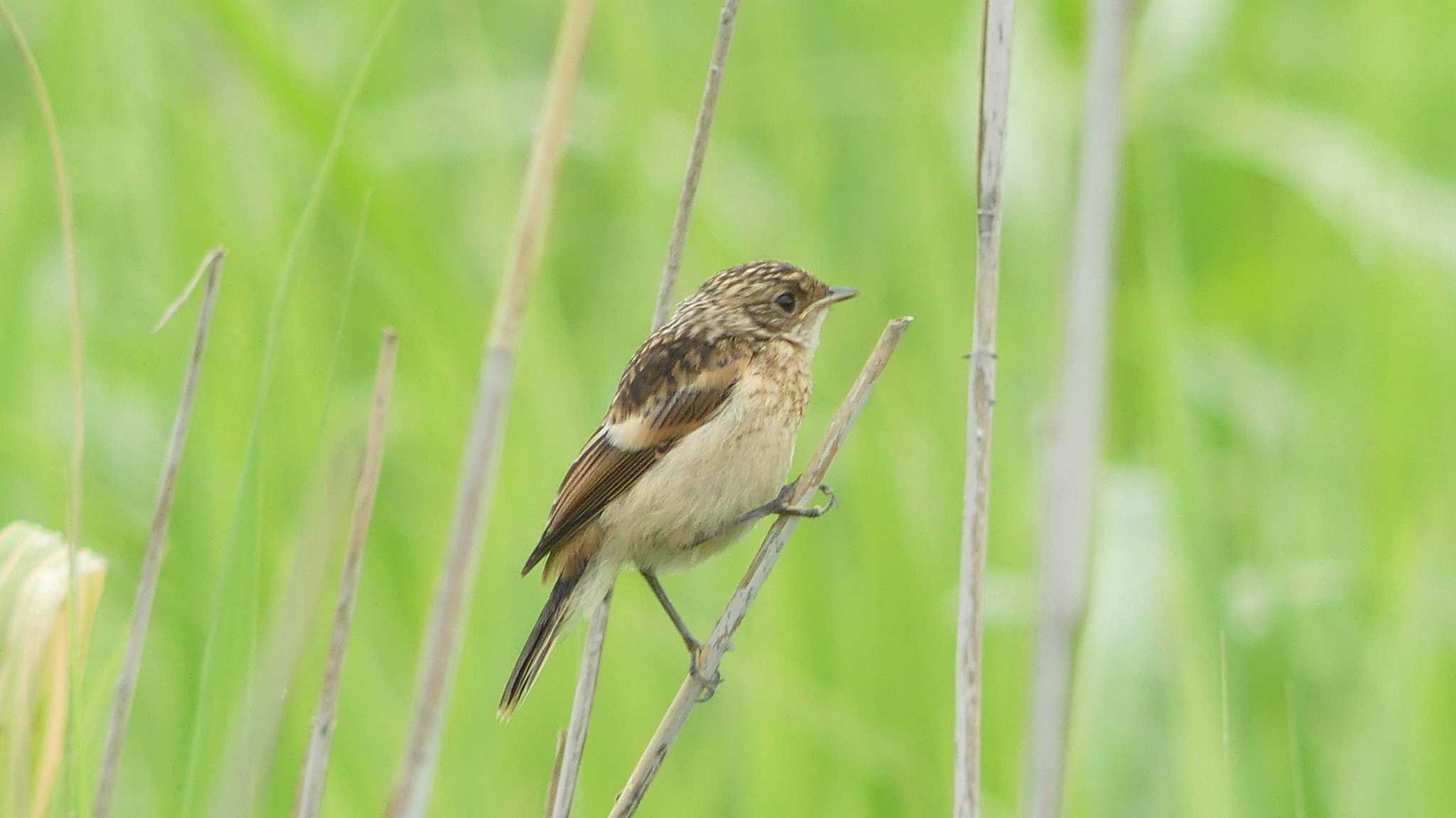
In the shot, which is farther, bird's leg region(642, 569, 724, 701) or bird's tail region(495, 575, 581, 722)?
bird's tail region(495, 575, 581, 722)

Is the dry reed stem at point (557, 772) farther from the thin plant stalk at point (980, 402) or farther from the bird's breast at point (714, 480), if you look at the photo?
the bird's breast at point (714, 480)

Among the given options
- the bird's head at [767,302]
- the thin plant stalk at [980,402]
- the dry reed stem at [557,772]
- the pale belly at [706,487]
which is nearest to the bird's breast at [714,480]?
the pale belly at [706,487]

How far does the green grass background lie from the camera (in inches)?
147

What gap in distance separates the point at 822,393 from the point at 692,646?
1.10 m

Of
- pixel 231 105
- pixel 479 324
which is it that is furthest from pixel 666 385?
pixel 231 105

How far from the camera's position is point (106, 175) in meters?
5.15

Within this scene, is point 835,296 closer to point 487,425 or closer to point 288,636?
point 288,636

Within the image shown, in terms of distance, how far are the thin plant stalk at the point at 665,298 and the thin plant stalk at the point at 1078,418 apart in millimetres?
932

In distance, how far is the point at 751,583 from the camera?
2908mm

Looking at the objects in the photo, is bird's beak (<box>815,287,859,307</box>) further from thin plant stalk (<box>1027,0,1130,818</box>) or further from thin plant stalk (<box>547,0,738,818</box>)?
thin plant stalk (<box>1027,0,1130,818</box>)

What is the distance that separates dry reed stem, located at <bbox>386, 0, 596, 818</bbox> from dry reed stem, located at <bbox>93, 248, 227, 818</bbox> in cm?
75

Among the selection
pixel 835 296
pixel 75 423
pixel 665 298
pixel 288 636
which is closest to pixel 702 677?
pixel 665 298

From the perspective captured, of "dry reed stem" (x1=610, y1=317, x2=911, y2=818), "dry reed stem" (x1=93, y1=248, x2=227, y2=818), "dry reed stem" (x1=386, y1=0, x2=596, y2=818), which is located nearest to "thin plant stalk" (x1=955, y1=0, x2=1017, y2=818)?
"dry reed stem" (x1=610, y1=317, x2=911, y2=818)

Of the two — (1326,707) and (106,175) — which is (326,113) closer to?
(106,175)
